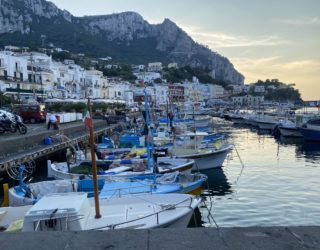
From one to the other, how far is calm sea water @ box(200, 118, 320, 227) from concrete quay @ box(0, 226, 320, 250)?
Answer: 1074cm

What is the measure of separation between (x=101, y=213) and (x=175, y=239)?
6.99m

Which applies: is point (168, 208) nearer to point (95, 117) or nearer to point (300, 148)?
point (300, 148)

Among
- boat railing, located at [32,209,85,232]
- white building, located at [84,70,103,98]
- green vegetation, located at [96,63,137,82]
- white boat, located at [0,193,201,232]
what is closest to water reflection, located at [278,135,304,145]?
white boat, located at [0,193,201,232]

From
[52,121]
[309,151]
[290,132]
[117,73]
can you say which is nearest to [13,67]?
[52,121]

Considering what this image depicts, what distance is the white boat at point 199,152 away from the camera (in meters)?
26.0

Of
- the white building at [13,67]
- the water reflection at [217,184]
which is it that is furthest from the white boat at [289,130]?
the white building at [13,67]

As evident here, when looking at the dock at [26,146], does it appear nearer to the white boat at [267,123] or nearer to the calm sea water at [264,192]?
the calm sea water at [264,192]

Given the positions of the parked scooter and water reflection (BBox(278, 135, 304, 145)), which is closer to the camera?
the parked scooter

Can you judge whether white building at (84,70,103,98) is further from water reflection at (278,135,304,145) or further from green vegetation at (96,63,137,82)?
water reflection at (278,135,304,145)

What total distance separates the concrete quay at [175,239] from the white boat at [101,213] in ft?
12.0

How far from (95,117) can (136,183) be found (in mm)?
43938

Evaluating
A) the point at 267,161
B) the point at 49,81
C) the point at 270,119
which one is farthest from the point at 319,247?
the point at 49,81

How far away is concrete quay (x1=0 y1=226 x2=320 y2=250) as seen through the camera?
4574 millimetres

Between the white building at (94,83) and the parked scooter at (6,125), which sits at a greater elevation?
the white building at (94,83)
